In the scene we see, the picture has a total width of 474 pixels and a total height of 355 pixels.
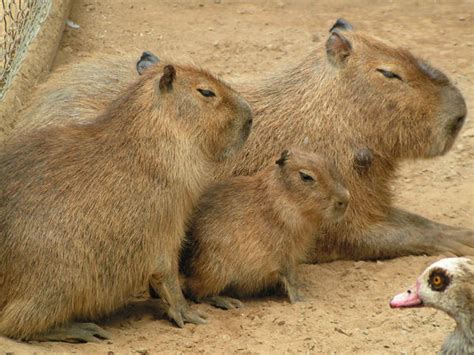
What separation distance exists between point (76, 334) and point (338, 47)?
9.21ft

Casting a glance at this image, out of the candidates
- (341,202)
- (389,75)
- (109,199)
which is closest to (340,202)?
(341,202)

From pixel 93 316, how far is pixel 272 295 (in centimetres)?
134

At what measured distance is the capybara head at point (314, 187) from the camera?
6898mm

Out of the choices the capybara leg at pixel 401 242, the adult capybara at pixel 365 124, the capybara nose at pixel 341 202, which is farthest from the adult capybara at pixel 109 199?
the capybara leg at pixel 401 242

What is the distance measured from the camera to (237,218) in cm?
688

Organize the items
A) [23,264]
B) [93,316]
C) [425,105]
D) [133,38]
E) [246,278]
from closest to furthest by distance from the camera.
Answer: [23,264] → [93,316] → [246,278] → [425,105] → [133,38]

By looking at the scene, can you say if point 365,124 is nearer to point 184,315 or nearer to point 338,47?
point 338,47

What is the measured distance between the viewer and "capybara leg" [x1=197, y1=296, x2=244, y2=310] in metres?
6.86

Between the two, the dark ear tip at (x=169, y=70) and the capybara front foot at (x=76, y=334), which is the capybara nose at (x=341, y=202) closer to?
the dark ear tip at (x=169, y=70)

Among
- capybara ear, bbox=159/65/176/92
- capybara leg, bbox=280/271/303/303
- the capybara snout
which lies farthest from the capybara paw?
capybara ear, bbox=159/65/176/92

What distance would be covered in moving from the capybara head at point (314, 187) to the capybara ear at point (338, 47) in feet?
3.14

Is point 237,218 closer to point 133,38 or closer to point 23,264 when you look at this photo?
point 23,264

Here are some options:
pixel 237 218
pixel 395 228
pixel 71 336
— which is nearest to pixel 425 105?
pixel 395 228

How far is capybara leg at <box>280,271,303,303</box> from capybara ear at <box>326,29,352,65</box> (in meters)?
1.61
